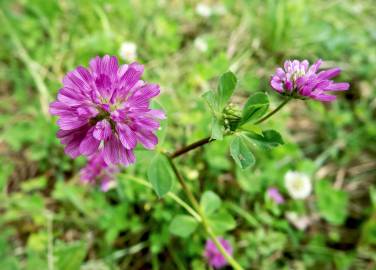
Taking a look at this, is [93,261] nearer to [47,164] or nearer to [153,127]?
[47,164]

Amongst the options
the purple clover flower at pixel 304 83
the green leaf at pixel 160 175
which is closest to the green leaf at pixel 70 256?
the green leaf at pixel 160 175

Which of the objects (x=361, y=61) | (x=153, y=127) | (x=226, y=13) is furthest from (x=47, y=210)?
(x=361, y=61)

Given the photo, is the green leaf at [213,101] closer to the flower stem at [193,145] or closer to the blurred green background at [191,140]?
the flower stem at [193,145]

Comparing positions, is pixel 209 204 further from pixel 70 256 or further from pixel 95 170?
pixel 70 256

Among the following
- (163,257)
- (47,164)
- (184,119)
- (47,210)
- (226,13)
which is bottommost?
(163,257)

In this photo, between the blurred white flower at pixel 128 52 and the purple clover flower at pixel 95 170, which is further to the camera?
the blurred white flower at pixel 128 52

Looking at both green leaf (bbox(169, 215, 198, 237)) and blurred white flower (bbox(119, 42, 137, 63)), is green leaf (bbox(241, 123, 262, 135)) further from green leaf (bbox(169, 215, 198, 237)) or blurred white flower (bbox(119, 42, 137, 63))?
blurred white flower (bbox(119, 42, 137, 63))

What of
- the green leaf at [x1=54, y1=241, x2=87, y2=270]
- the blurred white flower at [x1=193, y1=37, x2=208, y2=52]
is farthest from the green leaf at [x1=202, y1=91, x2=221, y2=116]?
the blurred white flower at [x1=193, y1=37, x2=208, y2=52]

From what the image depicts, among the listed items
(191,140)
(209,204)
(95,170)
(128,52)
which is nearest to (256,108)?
(209,204)
